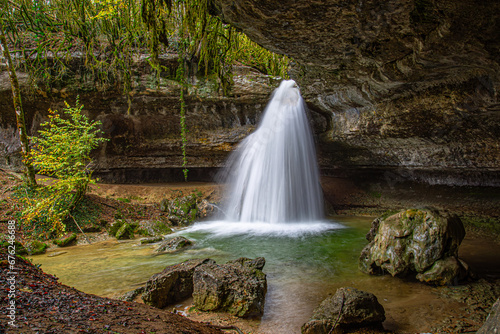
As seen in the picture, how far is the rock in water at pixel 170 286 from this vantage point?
373cm

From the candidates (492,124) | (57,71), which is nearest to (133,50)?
(57,71)

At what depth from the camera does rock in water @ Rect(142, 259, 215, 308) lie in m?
3.73

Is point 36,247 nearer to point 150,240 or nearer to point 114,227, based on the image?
point 114,227

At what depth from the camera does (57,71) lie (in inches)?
423

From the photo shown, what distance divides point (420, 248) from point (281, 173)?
7170mm

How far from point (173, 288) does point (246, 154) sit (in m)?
9.07

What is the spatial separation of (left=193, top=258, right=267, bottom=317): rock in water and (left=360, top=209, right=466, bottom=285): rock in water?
2.25 m

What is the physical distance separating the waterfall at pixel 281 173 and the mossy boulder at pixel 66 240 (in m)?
5.48

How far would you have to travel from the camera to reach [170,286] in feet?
12.7

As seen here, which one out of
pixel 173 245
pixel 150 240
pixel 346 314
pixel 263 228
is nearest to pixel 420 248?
pixel 346 314

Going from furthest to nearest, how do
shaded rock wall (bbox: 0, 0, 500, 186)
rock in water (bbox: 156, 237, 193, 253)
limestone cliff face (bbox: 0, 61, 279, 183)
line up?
limestone cliff face (bbox: 0, 61, 279, 183) → rock in water (bbox: 156, 237, 193, 253) → shaded rock wall (bbox: 0, 0, 500, 186)

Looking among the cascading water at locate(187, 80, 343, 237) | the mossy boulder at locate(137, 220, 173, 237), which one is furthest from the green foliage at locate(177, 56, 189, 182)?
the mossy boulder at locate(137, 220, 173, 237)

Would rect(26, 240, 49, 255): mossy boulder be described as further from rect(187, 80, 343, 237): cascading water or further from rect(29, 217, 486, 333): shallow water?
rect(187, 80, 343, 237): cascading water

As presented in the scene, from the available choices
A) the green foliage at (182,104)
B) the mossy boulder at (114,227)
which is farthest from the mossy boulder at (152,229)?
the green foliage at (182,104)
